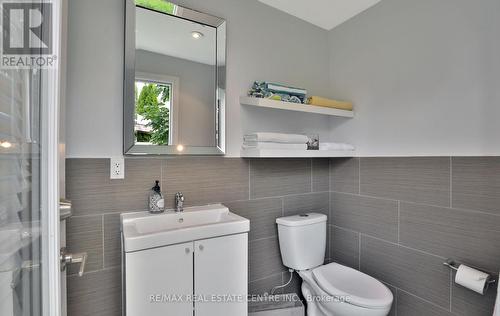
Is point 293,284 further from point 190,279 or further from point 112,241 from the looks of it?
point 112,241

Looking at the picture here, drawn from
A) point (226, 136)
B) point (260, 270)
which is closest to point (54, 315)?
point (226, 136)

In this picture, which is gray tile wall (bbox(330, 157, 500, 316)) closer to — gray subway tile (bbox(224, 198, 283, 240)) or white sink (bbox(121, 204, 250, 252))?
gray subway tile (bbox(224, 198, 283, 240))

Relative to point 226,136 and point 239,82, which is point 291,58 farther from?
point 226,136

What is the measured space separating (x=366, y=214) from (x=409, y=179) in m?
0.41

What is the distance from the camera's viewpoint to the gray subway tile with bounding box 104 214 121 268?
133 centimetres

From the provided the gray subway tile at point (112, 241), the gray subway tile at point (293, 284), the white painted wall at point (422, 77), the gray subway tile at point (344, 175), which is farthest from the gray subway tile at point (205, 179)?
the white painted wall at point (422, 77)

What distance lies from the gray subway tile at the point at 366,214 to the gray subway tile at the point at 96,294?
1.61 m

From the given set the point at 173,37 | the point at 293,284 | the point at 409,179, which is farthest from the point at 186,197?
the point at 409,179

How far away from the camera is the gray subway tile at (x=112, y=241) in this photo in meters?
1.33

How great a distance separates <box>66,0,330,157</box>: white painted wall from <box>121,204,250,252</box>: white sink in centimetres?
39

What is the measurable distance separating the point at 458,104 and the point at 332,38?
1134 mm

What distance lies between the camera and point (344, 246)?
2043 mm

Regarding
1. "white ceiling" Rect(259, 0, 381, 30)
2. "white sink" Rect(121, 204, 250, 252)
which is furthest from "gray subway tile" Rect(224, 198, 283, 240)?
"white ceiling" Rect(259, 0, 381, 30)

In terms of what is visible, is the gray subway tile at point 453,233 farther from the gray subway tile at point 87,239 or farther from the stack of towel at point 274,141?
the gray subway tile at point 87,239
